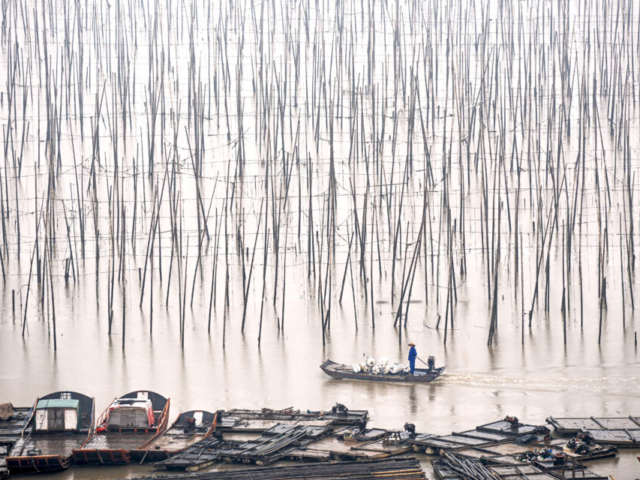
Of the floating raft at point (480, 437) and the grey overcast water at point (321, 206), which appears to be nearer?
the floating raft at point (480, 437)

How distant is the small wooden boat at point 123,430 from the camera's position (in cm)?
1018

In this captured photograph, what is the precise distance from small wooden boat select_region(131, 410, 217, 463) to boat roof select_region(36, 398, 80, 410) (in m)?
1.19

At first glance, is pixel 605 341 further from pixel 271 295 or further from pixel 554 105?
pixel 554 105

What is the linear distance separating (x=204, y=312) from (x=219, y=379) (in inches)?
133

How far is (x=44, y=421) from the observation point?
11000 millimetres

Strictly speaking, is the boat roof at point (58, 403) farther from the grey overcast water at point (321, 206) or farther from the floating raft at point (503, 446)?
the floating raft at point (503, 446)

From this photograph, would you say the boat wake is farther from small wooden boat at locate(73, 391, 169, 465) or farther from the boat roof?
the boat roof

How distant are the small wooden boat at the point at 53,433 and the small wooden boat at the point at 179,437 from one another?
870mm

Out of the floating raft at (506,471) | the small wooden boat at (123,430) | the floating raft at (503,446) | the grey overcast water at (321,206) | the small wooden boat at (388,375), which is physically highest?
the grey overcast water at (321,206)

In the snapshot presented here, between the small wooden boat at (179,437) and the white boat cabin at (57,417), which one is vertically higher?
the white boat cabin at (57,417)

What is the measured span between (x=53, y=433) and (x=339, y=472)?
3.89m

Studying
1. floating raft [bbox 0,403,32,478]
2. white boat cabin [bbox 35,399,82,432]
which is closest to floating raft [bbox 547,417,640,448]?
white boat cabin [bbox 35,399,82,432]

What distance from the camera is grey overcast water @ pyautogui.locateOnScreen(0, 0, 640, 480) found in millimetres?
14180

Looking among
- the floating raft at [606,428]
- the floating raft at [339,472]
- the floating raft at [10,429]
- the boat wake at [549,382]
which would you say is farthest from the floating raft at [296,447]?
the boat wake at [549,382]
